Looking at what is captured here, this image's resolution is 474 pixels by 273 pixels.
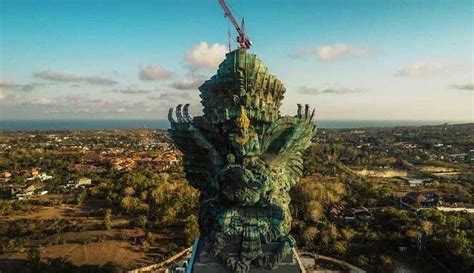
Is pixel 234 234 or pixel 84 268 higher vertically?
pixel 234 234

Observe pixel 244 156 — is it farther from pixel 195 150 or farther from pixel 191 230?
pixel 191 230

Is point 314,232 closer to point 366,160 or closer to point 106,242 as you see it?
point 106,242

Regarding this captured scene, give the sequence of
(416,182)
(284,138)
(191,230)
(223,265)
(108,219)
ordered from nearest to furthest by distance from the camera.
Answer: (223,265), (284,138), (191,230), (108,219), (416,182)

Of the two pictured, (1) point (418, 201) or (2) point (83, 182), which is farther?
(2) point (83, 182)

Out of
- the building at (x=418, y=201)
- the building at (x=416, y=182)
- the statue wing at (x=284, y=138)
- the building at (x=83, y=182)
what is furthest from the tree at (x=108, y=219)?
the building at (x=416, y=182)

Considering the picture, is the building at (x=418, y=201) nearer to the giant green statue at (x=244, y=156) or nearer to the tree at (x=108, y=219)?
the tree at (x=108, y=219)

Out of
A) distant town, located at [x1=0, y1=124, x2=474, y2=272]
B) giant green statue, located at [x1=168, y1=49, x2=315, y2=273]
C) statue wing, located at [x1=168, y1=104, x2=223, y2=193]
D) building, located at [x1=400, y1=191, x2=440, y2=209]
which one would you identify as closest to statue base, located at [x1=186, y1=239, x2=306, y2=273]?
giant green statue, located at [x1=168, y1=49, x2=315, y2=273]

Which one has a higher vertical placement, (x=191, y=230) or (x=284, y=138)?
(x=284, y=138)

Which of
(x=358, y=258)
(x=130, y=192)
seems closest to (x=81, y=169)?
(x=130, y=192)

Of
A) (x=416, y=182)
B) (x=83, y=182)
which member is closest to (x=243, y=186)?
(x=83, y=182)

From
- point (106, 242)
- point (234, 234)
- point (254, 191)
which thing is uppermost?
point (254, 191)
